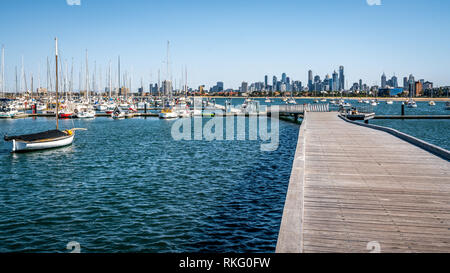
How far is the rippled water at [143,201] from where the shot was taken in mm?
11445

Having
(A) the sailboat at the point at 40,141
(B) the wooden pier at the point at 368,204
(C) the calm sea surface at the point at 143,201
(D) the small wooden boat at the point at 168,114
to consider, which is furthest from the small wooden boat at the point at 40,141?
(D) the small wooden boat at the point at 168,114

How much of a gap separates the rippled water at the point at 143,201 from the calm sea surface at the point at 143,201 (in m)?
0.03

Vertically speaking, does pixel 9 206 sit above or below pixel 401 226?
below

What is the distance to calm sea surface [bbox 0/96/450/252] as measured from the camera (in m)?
11.4

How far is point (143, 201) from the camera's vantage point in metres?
15.6

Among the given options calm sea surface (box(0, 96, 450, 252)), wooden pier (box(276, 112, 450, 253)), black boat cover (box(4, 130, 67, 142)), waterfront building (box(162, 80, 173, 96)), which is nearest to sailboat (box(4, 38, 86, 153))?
black boat cover (box(4, 130, 67, 142))

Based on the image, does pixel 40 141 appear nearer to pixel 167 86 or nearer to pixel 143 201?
pixel 143 201

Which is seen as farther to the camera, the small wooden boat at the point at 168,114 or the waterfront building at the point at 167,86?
the waterfront building at the point at 167,86

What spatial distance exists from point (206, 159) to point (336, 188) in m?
15.9

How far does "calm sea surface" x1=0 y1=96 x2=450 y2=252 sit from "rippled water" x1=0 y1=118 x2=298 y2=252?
31mm

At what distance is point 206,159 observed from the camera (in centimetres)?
2620

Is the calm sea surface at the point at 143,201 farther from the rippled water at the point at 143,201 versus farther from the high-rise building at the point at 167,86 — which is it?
the high-rise building at the point at 167,86

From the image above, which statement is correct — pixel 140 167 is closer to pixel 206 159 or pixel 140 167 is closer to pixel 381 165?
pixel 206 159

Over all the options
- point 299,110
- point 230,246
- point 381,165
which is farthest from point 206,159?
point 299,110
